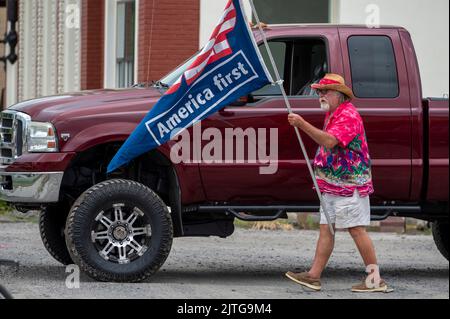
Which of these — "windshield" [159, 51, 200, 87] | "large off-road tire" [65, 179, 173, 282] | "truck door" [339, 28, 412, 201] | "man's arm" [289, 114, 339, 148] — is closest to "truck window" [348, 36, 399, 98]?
"truck door" [339, 28, 412, 201]

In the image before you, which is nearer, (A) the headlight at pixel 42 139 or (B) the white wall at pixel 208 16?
(A) the headlight at pixel 42 139

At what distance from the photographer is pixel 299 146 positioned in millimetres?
11234

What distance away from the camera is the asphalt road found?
34.6ft

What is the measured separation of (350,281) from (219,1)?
6928 mm

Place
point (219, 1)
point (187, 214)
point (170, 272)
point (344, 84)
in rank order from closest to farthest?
point (344, 84), point (187, 214), point (170, 272), point (219, 1)

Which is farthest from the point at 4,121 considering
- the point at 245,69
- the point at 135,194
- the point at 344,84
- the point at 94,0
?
the point at 94,0

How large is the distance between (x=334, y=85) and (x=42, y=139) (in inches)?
93.0

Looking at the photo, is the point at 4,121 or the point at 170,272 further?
the point at 170,272

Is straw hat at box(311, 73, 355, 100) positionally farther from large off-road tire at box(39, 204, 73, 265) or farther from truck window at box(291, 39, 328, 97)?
large off-road tire at box(39, 204, 73, 265)

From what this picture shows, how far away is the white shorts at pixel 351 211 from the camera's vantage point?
34.6 ft

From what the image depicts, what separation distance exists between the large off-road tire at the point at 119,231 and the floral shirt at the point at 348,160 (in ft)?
4.46

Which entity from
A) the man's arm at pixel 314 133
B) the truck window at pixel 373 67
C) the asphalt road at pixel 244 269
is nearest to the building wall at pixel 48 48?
the asphalt road at pixel 244 269

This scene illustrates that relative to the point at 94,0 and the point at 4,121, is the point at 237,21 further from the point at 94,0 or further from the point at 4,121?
the point at 94,0

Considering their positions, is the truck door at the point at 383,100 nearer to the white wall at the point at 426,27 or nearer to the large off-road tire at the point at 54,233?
the large off-road tire at the point at 54,233
